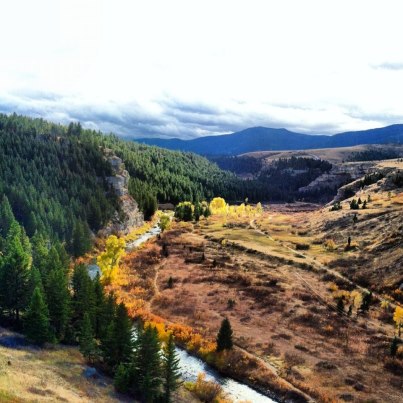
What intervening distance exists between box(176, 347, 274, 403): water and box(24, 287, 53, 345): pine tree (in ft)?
78.5

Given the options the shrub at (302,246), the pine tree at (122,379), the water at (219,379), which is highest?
the shrub at (302,246)

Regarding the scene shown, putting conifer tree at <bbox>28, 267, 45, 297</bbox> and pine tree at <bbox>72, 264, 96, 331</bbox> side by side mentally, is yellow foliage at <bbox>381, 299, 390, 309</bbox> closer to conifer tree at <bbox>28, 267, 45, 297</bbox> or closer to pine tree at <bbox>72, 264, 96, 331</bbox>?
pine tree at <bbox>72, 264, 96, 331</bbox>

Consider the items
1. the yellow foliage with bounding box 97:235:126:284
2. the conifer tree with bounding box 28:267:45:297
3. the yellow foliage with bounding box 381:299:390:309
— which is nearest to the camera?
the conifer tree with bounding box 28:267:45:297

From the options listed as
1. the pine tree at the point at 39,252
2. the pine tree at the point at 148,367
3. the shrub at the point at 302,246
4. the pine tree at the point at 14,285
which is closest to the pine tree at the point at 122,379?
the pine tree at the point at 148,367

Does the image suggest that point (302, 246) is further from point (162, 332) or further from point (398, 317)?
point (162, 332)

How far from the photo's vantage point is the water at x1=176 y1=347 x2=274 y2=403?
207 ft

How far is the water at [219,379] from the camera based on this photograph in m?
63.2

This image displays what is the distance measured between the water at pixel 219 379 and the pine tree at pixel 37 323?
2393cm

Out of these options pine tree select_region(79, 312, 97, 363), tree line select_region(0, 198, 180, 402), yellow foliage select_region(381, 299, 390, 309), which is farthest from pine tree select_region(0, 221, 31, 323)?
yellow foliage select_region(381, 299, 390, 309)

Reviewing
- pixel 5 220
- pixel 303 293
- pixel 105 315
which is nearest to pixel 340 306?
pixel 303 293

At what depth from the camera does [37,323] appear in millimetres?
67562

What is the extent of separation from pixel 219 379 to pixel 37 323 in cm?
3200

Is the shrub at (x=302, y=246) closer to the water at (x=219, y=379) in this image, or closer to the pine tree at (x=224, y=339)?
the pine tree at (x=224, y=339)

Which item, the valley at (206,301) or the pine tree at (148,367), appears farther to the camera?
the valley at (206,301)
